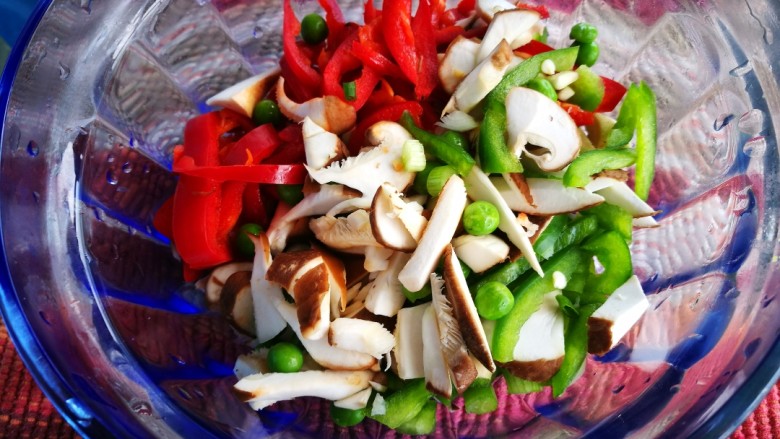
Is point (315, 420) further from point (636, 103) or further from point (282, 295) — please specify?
point (636, 103)

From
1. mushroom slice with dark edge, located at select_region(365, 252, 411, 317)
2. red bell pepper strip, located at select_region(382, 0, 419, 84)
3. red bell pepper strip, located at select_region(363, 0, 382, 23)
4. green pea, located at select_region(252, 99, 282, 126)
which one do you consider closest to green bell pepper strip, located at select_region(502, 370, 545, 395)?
mushroom slice with dark edge, located at select_region(365, 252, 411, 317)

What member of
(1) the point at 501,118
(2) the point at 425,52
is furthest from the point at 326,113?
(1) the point at 501,118

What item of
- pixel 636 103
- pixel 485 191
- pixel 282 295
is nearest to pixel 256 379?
pixel 282 295

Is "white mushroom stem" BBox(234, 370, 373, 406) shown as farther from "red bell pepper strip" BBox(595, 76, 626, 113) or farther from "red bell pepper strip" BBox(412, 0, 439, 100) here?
"red bell pepper strip" BBox(595, 76, 626, 113)

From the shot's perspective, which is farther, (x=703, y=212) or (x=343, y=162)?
(x=703, y=212)

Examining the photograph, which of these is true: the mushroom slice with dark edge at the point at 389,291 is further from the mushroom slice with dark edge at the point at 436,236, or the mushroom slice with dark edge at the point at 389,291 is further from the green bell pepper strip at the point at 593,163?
the green bell pepper strip at the point at 593,163

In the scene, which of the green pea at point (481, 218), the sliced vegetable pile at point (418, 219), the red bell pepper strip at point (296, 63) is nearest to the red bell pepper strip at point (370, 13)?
the sliced vegetable pile at point (418, 219)
